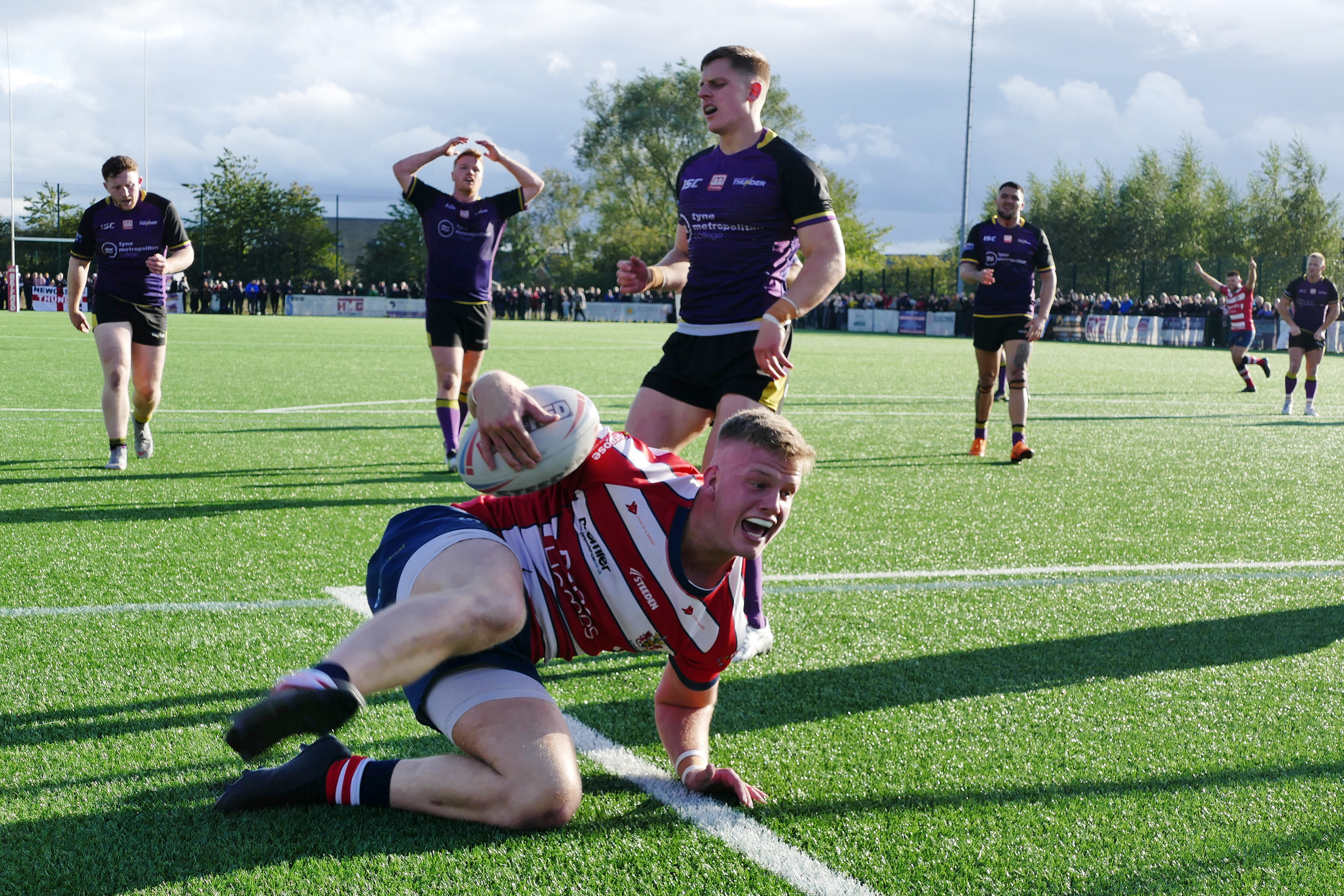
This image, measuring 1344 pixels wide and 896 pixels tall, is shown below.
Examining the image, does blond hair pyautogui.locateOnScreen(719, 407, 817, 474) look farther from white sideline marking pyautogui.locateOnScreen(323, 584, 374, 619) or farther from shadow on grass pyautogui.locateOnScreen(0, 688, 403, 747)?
white sideline marking pyautogui.locateOnScreen(323, 584, 374, 619)

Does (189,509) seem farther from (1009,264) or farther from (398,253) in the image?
(398,253)

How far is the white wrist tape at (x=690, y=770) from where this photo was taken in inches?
115

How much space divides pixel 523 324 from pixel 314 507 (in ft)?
137

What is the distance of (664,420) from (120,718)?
7.54 feet

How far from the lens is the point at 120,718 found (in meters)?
3.29

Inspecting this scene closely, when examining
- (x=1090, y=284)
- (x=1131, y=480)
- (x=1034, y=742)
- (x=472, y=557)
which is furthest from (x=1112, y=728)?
(x=1090, y=284)

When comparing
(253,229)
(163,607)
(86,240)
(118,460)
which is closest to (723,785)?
(163,607)

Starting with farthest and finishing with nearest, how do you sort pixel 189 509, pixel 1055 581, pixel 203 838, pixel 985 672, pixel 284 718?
pixel 189 509 < pixel 1055 581 < pixel 985 672 < pixel 203 838 < pixel 284 718

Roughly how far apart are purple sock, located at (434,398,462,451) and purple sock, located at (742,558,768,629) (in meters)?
4.95

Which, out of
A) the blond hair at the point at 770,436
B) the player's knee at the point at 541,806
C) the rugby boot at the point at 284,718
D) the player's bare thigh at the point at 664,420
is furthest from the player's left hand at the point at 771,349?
the rugby boot at the point at 284,718

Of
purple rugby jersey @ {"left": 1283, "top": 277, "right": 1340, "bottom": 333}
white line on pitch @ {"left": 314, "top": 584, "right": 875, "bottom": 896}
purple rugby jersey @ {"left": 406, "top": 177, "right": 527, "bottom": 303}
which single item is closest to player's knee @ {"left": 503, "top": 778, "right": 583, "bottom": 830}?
white line on pitch @ {"left": 314, "top": 584, "right": 875, "bottom": 896}

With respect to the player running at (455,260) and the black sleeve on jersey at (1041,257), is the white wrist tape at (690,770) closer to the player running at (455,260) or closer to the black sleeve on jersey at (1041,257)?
the player running at (455,260)

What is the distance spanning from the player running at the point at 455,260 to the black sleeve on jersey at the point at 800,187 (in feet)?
15.0

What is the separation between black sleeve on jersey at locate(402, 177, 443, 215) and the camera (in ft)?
28.3
